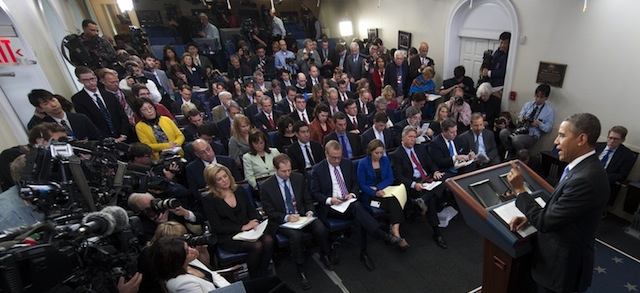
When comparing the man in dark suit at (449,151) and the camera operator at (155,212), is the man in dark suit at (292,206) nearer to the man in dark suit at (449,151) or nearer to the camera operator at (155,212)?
the camera operator at (155,212)

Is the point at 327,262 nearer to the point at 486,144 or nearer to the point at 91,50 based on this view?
Result: the point at 486,144

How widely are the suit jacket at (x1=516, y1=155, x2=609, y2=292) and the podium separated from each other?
10 cm

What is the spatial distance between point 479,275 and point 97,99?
5.02 metres

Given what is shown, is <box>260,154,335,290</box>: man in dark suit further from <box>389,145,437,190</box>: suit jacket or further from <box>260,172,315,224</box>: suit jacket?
<box>389,145,437,190</box>: suit jacket

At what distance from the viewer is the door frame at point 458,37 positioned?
5164 mm

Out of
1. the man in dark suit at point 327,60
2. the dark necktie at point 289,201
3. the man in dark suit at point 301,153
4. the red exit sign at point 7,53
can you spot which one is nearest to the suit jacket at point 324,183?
the dark necktie at point 289,201

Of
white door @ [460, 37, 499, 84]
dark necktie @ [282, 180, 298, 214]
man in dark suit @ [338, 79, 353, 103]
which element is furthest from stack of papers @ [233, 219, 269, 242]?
white door @ [460, 37, 499, 84]

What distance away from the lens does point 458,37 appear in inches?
268

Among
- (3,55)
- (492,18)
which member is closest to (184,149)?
(3,55)

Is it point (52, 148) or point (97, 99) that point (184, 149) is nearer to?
point (97, 99)

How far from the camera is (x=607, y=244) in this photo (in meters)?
3.33

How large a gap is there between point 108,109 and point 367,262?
12.7ft

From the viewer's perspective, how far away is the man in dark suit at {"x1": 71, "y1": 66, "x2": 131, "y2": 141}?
3623 millimetres

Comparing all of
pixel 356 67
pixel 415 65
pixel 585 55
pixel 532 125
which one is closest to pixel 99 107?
pixel 356 67
